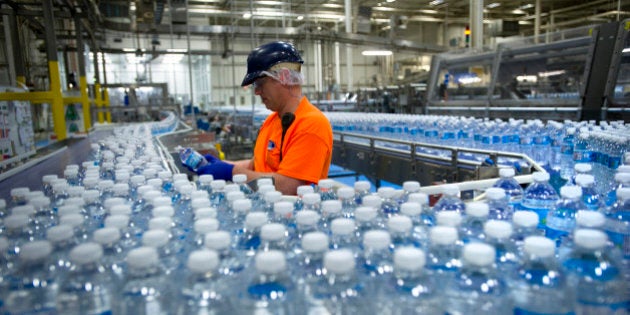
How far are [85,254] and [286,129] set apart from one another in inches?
54.9

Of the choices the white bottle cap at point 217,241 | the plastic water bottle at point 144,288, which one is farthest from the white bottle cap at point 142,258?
the white bottle cap at point 217,241

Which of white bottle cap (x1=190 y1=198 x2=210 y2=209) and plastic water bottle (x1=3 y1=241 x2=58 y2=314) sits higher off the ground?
white bottle cap (x1=190 y1=198 x2=210 y2=209)

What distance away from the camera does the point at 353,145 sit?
5.05m

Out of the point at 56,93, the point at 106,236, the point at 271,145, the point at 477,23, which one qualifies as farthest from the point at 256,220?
the point at 477,23

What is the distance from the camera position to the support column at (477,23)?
8.96 meters

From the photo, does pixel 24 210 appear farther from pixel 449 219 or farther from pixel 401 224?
pixel 449 219

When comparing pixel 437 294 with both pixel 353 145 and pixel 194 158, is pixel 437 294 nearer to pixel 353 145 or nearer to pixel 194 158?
pixel 194 158

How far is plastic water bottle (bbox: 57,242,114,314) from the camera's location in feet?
2.58

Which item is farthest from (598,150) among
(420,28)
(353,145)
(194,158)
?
(420,28)

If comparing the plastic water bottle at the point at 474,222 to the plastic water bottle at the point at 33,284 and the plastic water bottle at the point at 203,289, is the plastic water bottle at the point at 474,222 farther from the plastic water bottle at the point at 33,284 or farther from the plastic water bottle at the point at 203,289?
the plastic water bottle at the point at 33,284

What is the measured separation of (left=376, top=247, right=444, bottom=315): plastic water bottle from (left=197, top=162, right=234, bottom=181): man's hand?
1.58 m

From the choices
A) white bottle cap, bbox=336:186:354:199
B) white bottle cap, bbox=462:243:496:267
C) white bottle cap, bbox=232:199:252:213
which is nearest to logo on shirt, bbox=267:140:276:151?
white bottle cap, bbox=336:186:354:199

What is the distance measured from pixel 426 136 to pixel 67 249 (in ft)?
12.0

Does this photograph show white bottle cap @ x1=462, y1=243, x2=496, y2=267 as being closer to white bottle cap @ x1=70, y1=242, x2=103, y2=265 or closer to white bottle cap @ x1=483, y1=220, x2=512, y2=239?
white bottle cap @ x1=483, y1=220, x2=512, y2=239
